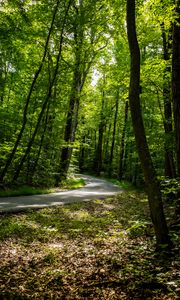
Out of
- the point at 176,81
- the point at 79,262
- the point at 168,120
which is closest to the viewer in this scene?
the point at 79,262

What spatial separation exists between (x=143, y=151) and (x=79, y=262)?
284 centimetres

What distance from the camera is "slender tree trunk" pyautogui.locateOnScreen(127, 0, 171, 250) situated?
6582mm

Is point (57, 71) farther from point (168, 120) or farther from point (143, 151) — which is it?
point (143, 151)

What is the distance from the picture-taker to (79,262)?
6.58m

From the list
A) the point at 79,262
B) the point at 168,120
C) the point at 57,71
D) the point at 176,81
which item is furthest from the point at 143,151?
the point at 57,71

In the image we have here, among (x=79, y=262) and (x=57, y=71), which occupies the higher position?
(x=57, y=71)

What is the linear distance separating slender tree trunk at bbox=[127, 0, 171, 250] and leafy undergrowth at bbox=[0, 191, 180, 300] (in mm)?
369

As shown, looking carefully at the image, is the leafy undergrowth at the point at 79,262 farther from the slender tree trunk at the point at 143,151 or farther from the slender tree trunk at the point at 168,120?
the slender tree trunk at the point at 168,120

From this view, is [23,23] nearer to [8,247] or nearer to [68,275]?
[8,247]

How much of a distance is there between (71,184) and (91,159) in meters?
28.1

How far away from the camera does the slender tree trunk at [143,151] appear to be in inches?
Result: 259

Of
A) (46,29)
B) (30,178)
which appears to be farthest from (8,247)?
(46,29)

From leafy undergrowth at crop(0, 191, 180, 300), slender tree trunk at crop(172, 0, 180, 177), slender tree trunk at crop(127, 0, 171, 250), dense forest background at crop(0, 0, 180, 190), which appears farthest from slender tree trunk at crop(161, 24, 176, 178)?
slender tree trunk at crop(127, 0, 171, 250)

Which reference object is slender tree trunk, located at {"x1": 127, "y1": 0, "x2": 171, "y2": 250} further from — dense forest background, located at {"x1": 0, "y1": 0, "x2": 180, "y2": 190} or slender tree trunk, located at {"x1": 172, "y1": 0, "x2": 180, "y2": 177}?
dense forest background, located at {"x1": 0, "y1": 0, "x2": 180, "y2": 190}
